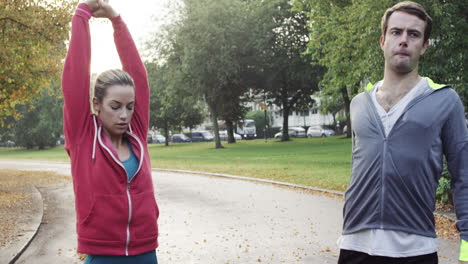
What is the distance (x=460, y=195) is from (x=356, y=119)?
61 centimetres

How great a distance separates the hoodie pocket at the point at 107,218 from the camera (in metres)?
2.55

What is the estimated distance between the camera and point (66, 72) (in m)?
2.63

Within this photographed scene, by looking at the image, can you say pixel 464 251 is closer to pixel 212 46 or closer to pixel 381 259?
pixel 381 259

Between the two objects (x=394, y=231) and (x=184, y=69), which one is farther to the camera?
(x=184, y=69)

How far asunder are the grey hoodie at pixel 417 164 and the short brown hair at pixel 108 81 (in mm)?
1246

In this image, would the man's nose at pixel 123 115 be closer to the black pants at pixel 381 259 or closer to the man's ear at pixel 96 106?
the man's ear at pixel 96 106

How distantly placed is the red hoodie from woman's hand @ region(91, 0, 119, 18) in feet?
0.34

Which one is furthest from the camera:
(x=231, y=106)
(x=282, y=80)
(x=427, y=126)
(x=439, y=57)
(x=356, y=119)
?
(x=282, y=80)

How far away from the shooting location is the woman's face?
8.59 feet

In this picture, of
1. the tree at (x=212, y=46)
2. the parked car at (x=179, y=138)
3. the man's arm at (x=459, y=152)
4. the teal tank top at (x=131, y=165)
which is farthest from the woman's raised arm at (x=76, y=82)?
the parked car at (x=179, y=138)

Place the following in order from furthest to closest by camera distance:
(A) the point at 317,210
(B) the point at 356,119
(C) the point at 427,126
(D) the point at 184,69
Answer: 1. (D) the point at 184,69
2. (A) the point at 317,210
3. (B) the point at 356,119
4. (C) the point at 427,126

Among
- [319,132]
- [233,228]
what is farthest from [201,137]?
[233,228]

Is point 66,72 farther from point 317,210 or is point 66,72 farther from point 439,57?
point 439,57

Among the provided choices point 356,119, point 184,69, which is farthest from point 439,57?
point 184,69
